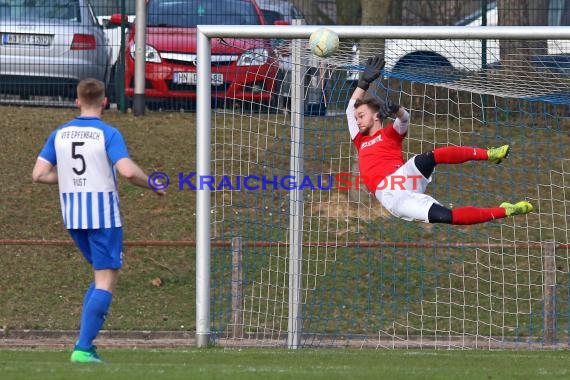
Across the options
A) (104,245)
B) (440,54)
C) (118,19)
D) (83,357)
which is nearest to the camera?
(104,245)

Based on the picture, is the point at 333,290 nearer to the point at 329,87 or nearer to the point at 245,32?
the point at 329,87

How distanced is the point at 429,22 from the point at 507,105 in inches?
341

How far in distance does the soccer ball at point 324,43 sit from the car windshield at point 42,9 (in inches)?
278

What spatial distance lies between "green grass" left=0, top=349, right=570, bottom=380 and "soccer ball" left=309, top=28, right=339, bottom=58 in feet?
7.56

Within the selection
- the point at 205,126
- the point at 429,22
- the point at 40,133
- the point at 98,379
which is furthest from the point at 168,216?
the point at 429,22

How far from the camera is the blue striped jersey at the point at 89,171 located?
7.35 meters

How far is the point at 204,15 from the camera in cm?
1525

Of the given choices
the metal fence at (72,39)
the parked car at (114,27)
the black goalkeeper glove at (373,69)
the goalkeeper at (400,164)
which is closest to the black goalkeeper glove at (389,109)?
the goalkeeper at (400,164)

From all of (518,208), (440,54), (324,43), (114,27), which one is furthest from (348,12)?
(518,208)

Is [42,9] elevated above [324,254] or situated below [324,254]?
above

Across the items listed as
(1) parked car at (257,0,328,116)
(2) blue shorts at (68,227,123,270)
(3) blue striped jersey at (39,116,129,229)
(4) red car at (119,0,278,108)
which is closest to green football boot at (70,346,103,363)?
(2) blue shorts at (68,227,123,270)

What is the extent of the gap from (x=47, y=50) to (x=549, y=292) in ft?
24.7

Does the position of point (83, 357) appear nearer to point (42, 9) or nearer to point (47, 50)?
point (47, 50)

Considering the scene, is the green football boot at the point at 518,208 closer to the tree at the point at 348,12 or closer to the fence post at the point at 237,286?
the fence post at the point at 237,286
